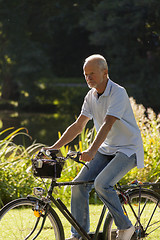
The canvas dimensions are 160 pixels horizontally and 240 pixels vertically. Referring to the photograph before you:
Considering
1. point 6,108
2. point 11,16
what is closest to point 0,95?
point 6,108

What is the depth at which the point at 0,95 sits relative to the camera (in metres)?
26.6

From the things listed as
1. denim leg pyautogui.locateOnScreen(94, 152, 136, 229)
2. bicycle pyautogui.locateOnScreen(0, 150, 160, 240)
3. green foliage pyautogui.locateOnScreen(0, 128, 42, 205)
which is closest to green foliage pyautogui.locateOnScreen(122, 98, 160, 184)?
green foliage pyautogui.locateOnScreen(0, 128, 42, 205)

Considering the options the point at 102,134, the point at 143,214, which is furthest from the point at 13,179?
the point at 102,134

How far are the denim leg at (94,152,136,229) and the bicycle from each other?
0.44 ft

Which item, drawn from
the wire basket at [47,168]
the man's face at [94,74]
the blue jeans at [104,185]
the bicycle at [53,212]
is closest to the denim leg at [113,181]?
the blue jeans at [104,185]

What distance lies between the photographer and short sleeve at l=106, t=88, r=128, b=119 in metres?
3.08

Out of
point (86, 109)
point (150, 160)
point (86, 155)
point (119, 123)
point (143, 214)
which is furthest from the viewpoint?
point (150, 160)

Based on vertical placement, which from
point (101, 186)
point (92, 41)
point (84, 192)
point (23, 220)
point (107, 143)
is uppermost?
point (107, 143)

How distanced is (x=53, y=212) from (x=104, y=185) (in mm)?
362

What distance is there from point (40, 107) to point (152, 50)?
638 cm

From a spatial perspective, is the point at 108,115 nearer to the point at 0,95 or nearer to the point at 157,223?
the point at 157,223

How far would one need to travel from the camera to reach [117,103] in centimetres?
310

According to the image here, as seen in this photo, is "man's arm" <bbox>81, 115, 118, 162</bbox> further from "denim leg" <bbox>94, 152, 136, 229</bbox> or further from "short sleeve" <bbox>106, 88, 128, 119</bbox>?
"denim leg" <bbox>94, 152, 136, 229</bbox>

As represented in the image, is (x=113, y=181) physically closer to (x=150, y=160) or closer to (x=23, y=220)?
(x=23, y=220)
